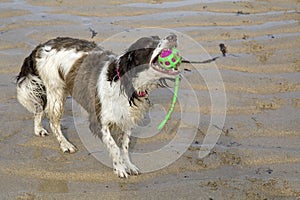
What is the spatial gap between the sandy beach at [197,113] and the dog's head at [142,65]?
105 cm

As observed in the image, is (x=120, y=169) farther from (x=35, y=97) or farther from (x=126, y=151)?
(x=35, y=97)

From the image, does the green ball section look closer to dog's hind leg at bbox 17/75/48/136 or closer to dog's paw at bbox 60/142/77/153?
dog's paw at bbox 60/142/77/153

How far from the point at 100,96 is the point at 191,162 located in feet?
4.00

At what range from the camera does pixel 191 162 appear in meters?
4.91

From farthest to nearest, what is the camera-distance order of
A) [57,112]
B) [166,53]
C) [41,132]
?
[41,132] < [57,112] < [166,53]

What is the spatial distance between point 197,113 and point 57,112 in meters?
1.81

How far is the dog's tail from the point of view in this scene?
5.22m

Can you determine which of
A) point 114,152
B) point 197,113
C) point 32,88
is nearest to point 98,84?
point 114,152

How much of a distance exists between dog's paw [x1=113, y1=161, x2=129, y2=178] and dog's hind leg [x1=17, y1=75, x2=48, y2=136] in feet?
3.85

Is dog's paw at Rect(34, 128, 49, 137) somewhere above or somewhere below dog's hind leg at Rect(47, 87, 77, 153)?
below

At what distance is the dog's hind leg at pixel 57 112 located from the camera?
516 centimetres

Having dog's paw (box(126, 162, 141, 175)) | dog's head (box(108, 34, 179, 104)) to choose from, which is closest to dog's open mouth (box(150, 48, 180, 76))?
dog's head (box(108, 34, 179, 104))

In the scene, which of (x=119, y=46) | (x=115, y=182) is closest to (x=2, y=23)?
(x=119, y=46)

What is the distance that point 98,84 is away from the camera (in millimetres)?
4727
